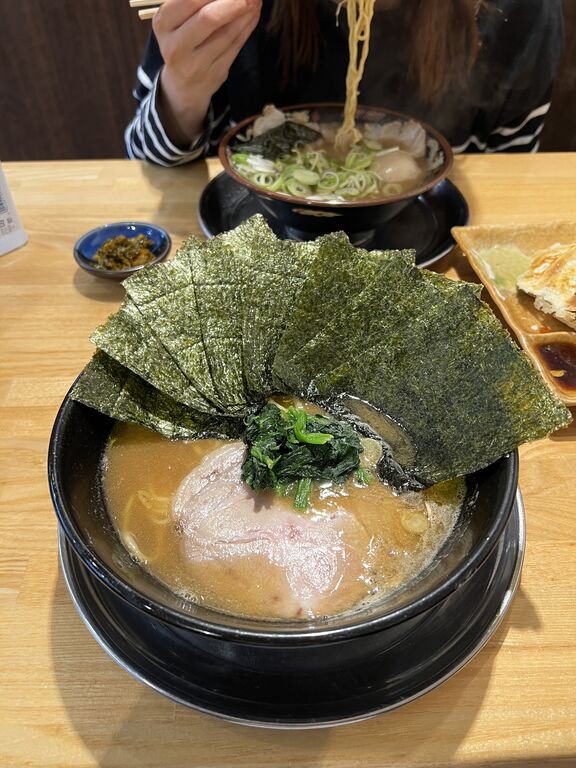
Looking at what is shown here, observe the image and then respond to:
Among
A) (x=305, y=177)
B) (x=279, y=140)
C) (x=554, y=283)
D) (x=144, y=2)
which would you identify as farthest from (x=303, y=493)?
(x=144, y=2)

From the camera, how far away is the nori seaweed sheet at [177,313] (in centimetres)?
123

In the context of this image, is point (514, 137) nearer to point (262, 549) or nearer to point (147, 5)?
point (147, 5)

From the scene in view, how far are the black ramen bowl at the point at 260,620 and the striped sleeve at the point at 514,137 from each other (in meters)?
2.05

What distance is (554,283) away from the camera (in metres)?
1.60

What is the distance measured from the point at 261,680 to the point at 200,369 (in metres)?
0.61

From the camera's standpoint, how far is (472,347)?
1.11 metres

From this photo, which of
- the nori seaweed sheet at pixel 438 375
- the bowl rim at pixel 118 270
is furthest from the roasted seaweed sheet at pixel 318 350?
the bowl rim at pixel 118 270

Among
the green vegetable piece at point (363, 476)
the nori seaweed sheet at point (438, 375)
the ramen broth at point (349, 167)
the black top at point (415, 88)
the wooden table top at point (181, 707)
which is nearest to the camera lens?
the wooden table top at point (181, 707)

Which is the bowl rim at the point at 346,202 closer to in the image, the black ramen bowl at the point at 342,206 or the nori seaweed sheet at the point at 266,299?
the black ramen bowl at the point at 342,206

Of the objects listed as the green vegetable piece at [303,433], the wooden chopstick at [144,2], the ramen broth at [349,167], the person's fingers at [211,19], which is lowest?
the green vegetable piece at [303,433]

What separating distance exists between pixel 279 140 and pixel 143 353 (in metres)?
1.10

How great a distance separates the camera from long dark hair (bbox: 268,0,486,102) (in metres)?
2.22

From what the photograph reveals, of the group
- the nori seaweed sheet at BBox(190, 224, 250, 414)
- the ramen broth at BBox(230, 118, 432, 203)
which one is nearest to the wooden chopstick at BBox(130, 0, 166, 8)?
the ramen broth at BBox(230, 118, 432, 203)

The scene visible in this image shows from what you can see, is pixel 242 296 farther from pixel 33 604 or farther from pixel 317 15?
pixel 317 15
